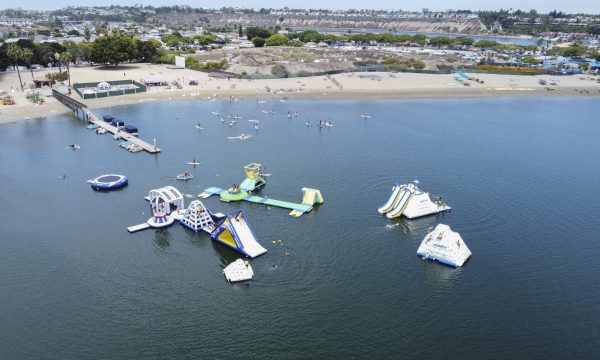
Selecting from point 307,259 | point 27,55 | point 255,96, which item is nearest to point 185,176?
point 307,259

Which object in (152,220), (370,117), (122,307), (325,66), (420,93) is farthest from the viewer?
(325,66)

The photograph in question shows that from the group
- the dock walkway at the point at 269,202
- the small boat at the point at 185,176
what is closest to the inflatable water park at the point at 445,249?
the dock walkway at the point at 269,202

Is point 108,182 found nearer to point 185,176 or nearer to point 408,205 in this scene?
point 185,176

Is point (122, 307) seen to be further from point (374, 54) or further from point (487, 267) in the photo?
point (374, 54)

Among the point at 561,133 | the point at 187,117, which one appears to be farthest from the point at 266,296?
the point at 561,133

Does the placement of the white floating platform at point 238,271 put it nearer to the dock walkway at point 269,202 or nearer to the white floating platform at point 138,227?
the white floating platform at point 138,227
